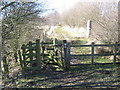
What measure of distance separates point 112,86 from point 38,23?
4.82m

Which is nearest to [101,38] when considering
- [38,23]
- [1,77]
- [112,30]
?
[112,30]

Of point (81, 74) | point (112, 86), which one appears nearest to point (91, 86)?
point (112, 86)

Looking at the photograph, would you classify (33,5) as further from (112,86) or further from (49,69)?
(112,86)

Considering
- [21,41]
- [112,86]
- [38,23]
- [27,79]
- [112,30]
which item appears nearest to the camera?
[112,86]

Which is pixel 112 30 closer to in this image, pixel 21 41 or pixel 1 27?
pixel 21 41

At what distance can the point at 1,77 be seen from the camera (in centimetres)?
438

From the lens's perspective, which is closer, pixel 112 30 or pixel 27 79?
pixel 27 79

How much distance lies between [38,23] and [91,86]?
4.48 m

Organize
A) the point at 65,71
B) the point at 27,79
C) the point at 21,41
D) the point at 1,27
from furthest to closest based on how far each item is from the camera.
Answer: the point at 21,41 → the point at 65,71 → the point at 1,27 → the point at 27,79

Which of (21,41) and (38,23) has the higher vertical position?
(38,23)

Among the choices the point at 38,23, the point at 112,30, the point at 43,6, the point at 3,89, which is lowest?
the point at 3,89

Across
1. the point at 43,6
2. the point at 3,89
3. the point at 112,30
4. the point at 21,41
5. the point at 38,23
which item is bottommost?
the point at 3,89

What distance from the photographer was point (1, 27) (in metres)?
4.61

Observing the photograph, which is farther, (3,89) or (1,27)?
(1,27)
